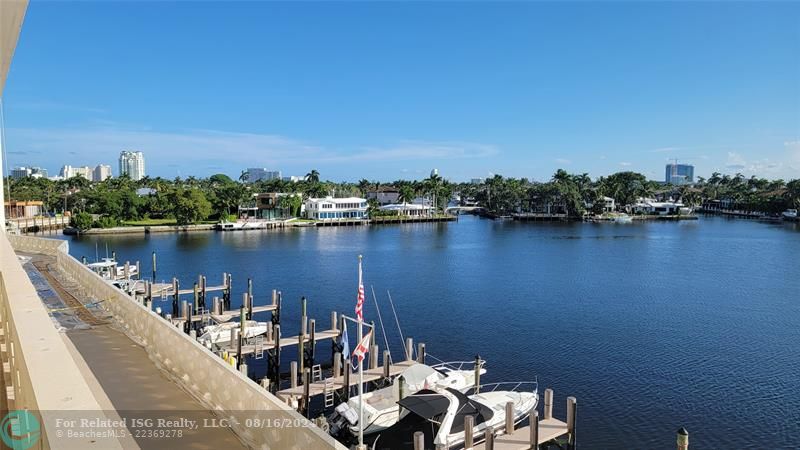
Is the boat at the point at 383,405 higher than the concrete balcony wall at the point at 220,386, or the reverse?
the concrete balcony wall at the point at 220,386

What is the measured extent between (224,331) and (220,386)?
1915 cm

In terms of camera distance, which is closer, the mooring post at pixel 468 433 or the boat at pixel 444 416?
the mooring post at pixel 468 433

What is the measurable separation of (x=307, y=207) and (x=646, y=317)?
89.4 meters

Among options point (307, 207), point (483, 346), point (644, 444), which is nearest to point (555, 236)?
point (307, 207)

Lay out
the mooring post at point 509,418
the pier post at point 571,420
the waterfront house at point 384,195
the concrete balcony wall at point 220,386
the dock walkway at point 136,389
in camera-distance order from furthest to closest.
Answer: the waterfront house at point 384,195
the mooring post at point 509,418
the pier post at point 571,420
the dock walkway at point 136,389
the concrete balcony wall at point 220,386

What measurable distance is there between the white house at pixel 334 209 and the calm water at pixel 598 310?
32.2 m

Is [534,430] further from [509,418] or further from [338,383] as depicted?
[338,383]

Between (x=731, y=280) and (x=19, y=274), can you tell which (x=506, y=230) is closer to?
(x=731, y=280)

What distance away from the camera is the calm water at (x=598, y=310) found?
2058 cm

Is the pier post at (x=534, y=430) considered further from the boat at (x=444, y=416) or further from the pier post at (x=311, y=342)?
the pier post at (x=311, y=342)

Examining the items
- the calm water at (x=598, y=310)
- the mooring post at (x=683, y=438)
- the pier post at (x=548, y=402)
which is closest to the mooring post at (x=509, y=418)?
the pier post at (x=548, y=402)

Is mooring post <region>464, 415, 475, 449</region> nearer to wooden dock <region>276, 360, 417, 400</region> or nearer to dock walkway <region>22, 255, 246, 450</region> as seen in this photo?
wooden dock <region>276, 360, 417, 400</region>

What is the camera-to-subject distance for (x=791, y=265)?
55.8 meters

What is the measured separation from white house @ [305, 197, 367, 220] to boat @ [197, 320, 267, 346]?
85.7 m
